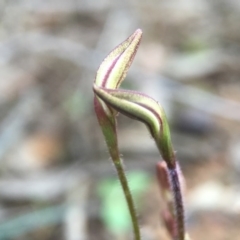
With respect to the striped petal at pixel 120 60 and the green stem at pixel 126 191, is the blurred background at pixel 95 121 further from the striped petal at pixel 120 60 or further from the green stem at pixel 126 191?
the striped petal at pixel 120 60

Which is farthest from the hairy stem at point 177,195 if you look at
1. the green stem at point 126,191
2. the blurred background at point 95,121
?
the blurred background at point 95,121

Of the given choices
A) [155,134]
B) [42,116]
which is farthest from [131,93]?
[42,116]

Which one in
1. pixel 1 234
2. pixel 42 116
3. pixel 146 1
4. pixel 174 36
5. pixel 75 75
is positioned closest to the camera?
pixel 1 234

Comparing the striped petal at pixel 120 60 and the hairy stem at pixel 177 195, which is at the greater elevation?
the striped petal at pixel 120 60

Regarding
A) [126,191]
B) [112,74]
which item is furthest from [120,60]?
[126,191]

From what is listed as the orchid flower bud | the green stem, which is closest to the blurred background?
the green stem

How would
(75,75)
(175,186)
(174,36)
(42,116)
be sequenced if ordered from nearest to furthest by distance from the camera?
1. (175,186)
2. (42,116)
3. (75,75)
4. (174,36)

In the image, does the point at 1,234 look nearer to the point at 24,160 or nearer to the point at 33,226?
the point at 33,226

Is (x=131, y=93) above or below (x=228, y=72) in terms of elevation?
below

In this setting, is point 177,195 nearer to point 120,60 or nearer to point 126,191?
point 126,191
